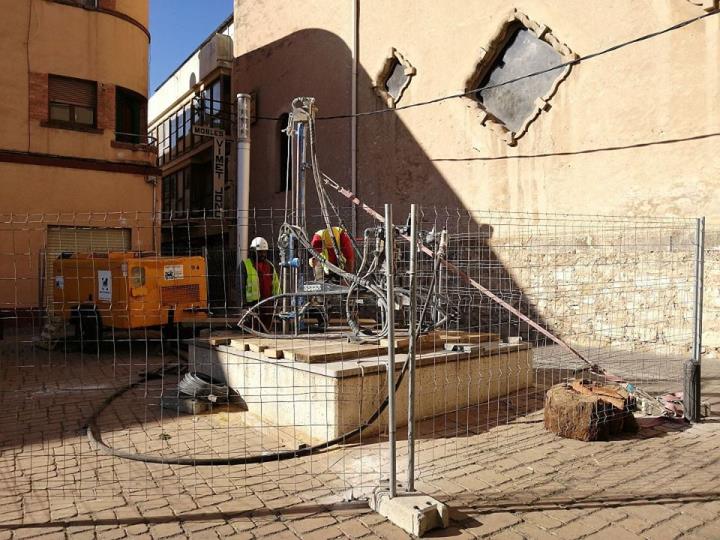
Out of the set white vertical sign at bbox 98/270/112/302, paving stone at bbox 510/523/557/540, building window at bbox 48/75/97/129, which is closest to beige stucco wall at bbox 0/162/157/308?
building window at bbox 48/75/97/129

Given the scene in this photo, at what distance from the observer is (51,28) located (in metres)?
14.9

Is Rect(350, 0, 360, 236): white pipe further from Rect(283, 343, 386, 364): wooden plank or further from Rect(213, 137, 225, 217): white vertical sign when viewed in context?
Rect(283, 343, 386, 364): wooden plank

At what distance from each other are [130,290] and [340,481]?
668cm

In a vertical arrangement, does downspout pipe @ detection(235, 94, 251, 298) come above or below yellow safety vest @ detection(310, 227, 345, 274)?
above

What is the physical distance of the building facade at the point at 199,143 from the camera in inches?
746

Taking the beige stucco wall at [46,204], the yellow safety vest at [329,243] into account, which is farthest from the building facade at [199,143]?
the yellow safety vest at [329,243]

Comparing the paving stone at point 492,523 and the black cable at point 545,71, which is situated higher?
the black cable at point 545,71

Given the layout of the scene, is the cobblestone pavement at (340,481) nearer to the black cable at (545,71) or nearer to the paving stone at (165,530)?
the paving stone at (165,530)

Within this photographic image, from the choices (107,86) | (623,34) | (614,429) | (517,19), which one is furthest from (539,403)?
(107,86)

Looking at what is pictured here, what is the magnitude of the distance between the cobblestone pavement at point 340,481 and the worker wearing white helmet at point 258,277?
2483 mm

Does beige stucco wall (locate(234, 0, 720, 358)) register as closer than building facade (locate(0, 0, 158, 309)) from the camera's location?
Yes

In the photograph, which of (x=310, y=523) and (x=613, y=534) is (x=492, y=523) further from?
(x=310, y=523)

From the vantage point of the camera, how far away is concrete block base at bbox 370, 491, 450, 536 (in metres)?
3.36

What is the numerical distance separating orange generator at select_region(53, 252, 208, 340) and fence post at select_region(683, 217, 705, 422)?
6839 millimetres
